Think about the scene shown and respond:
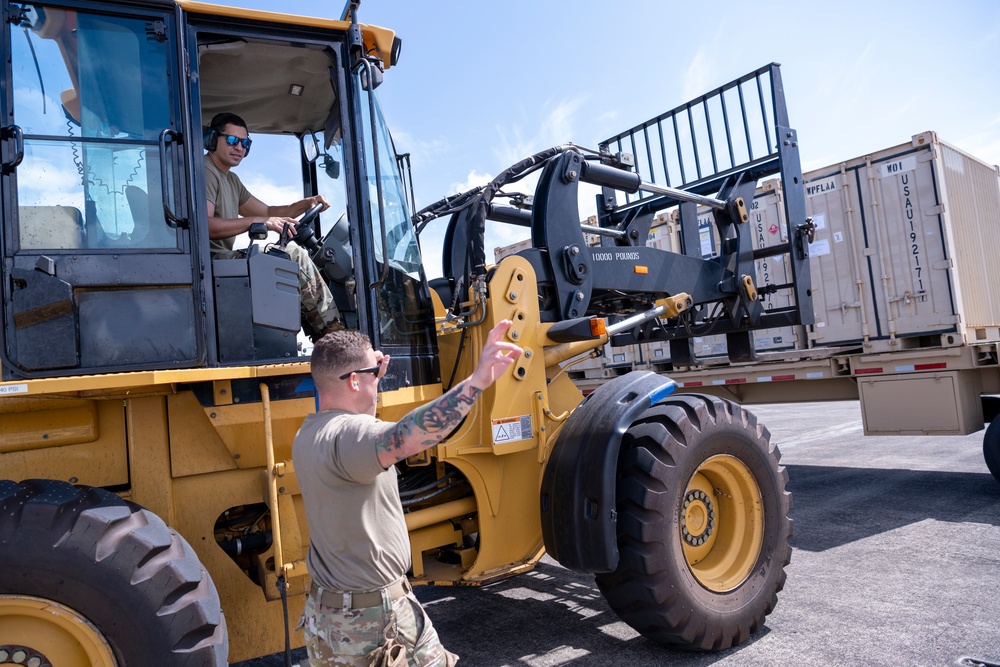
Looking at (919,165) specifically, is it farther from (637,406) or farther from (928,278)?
(637,406)

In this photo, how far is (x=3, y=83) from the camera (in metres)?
2.68

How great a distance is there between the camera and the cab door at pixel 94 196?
8.71 feet

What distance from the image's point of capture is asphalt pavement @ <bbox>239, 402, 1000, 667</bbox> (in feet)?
11.5

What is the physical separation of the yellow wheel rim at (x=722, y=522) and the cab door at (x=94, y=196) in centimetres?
270

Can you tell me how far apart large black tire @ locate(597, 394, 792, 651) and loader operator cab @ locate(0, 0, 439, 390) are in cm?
142

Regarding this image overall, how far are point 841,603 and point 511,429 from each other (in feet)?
7.41

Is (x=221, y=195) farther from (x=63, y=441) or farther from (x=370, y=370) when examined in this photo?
(x=370, y=370)

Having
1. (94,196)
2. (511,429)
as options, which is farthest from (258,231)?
(511,429)

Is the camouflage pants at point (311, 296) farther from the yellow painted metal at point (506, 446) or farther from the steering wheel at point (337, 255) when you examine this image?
the yellow painted metal at point (506, 446)

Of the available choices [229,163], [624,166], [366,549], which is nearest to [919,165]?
[624,166]

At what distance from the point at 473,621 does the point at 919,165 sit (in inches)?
264

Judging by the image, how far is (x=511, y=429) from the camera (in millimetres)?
3836

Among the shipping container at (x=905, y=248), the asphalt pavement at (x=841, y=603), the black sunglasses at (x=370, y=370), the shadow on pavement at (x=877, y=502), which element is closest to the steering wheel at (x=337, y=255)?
the black sunglasses at (x=370, y=370)

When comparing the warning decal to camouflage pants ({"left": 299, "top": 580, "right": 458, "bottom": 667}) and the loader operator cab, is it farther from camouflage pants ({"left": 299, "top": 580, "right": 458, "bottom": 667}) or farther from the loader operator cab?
camouflage pants ({"left": 299, "top": 580, "right": 458, "bottom": 667})
